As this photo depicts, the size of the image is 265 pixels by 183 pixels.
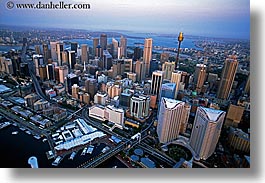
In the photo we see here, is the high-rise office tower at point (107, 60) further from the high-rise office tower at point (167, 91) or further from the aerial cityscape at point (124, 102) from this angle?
the high-rise office tower at point (167, 91)

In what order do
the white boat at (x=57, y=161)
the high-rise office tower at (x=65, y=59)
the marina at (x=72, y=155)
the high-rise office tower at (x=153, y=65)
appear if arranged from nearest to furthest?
the white boat at (x=57, y=161) → the marina at (x=72, y=155) → the high-rise office tower at (x=153, y=65) → the high-rise office tower at (x=65, y=59)

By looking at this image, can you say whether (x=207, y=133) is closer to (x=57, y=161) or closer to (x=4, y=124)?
(x=57, y=161)

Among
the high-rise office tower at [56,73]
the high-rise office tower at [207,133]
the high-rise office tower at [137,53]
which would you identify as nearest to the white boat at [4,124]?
the high-rise office tower at [56,73]

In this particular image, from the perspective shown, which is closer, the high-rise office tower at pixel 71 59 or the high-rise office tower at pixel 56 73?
the high-rise office tower at pixel 56 73

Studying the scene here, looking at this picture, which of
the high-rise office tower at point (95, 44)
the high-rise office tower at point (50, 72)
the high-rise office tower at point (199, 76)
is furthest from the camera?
the high-rise office tower at point (50, 72)

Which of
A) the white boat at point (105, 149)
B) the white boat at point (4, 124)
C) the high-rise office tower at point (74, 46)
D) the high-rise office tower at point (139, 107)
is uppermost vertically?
the high-rise office tower at point (74, 46)

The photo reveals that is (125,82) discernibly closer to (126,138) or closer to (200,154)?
(126,138)
